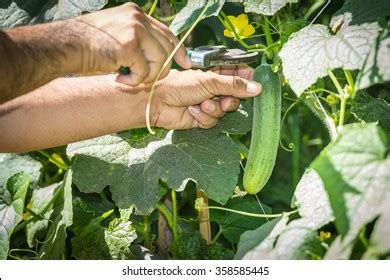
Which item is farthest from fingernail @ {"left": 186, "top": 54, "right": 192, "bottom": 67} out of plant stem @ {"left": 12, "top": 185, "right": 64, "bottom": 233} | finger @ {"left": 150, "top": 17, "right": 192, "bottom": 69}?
plant stem @ {"left": 12, "top": 185, "right": 64, "bottom": 233}

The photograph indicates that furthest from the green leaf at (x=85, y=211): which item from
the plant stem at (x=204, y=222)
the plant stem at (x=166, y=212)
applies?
the plant stem at (x=204, y=222)

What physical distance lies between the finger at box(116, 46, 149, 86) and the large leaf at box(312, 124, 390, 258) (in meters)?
0.44

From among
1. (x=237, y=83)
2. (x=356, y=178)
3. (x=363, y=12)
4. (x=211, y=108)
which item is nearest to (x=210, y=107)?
(x=211, y=108)

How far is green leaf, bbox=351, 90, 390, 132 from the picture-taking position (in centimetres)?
163

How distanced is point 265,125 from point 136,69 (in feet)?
1.09

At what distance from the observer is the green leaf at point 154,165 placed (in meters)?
1.65

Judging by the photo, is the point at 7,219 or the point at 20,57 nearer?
the point at 20,57

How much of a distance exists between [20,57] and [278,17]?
2.32 ft

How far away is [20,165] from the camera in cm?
212
